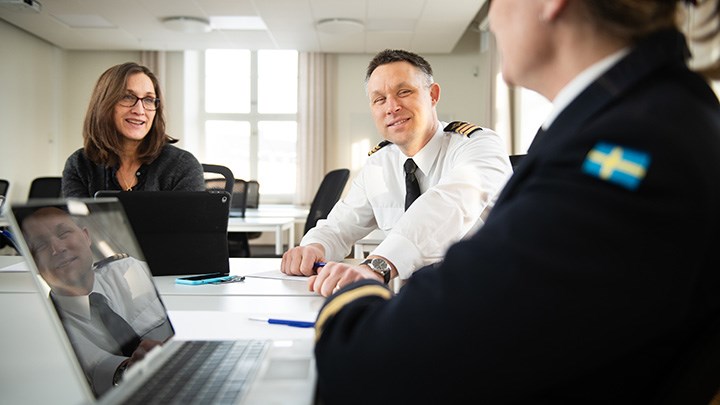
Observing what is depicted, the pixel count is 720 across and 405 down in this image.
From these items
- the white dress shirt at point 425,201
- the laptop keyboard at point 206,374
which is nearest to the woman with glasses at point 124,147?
the white dress shirt at point 425,201

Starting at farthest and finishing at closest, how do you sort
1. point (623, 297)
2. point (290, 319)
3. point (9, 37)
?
1. point (9, 37)
2. point (290, 319)
3. point (623, 297)

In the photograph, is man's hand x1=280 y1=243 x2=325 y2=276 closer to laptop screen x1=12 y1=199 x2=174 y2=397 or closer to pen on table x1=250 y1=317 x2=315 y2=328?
pen on table x1=250 y1=317 x2=315 y2=328

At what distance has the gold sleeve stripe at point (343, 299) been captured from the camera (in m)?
0.65

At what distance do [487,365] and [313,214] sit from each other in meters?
2.83

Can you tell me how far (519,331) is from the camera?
1.69ft

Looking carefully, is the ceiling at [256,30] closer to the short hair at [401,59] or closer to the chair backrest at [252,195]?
the chair backrest at [252,195]

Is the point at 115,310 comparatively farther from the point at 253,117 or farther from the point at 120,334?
the point at 253,117

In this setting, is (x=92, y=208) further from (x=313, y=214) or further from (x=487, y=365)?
(x=313, y=214)

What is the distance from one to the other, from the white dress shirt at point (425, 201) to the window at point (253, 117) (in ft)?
21.7

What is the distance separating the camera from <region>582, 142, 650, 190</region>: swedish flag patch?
50 centimetres

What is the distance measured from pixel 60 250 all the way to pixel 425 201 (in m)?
0.96

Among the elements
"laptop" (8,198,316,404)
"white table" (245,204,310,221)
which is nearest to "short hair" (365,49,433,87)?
"laptop" (8,198,316,404)

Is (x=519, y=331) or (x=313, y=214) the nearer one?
(x=519, y=331)

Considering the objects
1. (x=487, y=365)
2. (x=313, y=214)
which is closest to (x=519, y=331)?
(x=487, y=365)
